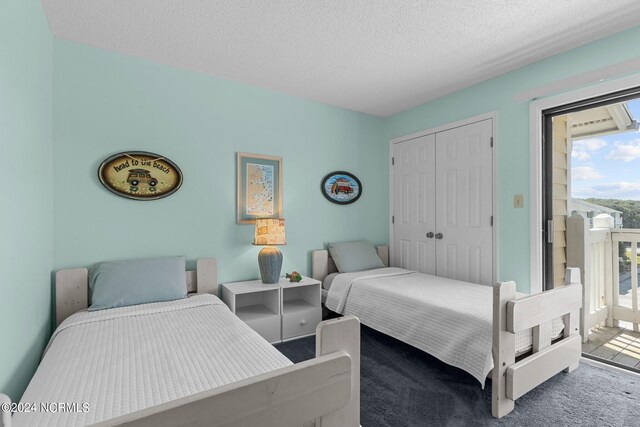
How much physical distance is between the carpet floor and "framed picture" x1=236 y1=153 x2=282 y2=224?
1664 millimetres

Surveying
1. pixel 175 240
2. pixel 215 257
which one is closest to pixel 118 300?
pixel 175 240

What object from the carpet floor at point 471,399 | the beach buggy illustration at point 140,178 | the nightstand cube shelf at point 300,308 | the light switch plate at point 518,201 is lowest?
the carpet floor at point 471,399

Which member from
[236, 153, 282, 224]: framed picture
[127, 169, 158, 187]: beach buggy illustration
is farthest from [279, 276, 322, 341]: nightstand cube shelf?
[127, 169, 158, 187]: beach buggy illustration

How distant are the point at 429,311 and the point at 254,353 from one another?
1304 mm

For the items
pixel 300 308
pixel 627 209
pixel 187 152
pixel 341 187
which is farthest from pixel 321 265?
pixel 627 209

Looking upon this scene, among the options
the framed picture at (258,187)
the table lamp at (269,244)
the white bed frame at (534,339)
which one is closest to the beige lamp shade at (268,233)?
the table lamp at (269,244)

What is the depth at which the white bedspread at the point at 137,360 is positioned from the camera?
1.13 meters

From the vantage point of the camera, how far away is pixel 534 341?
6.27 feet

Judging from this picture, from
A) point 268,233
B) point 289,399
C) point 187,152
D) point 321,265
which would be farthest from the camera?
point 321,265

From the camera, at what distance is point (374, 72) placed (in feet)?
9.08

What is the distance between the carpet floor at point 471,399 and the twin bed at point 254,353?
0.41ft

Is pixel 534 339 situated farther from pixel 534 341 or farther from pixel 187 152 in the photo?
pixel 187 152

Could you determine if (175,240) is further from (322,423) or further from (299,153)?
(322,423)

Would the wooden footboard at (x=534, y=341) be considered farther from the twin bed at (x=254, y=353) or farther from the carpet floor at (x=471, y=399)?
the carpet floor at (x=471, y=399)
